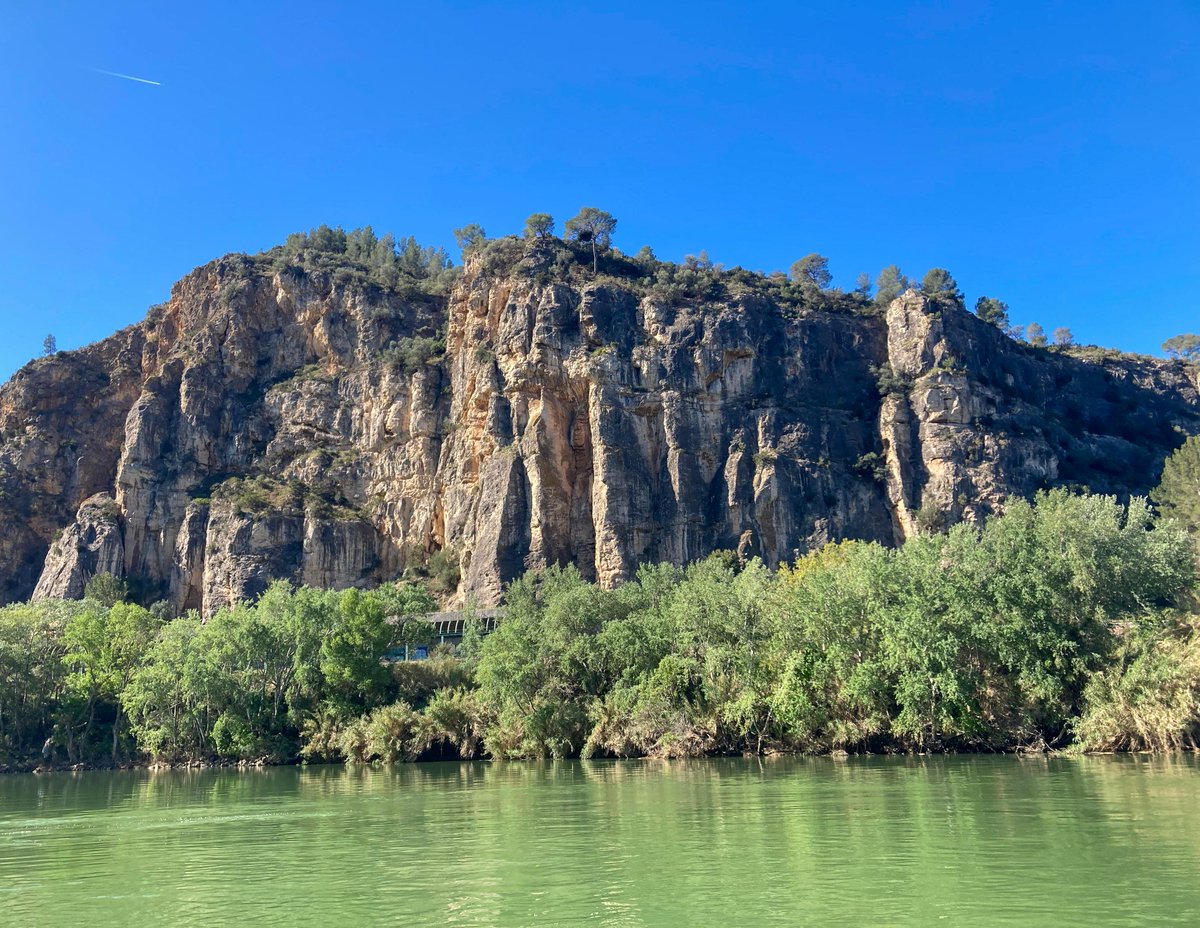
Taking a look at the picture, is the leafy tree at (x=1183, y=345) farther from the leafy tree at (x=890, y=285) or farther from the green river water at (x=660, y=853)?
the green river water at (x=660, y=853)

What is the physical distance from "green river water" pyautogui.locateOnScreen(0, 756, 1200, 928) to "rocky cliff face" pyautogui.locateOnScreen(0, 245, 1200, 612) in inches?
2087

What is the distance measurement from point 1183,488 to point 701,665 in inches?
1840

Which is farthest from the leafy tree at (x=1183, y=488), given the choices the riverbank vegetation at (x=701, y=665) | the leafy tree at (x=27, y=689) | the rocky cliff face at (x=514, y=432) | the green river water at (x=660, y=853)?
the leafy tree at (x=27, y=689)

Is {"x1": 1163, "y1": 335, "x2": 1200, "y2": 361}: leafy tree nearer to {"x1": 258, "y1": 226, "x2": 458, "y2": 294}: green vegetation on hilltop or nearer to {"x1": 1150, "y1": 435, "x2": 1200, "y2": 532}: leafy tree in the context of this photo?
{"x1": 1150, "y1": 435, "x2": 1200, "y2": 532}: leafy tree

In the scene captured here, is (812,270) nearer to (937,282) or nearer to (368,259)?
(937,282)

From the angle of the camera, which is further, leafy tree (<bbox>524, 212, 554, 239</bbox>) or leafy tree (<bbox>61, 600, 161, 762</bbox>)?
leafy tree (<bbox>524, 212, 554, 239</bbox>)

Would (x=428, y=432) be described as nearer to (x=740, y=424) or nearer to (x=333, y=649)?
(x=740, y=424)

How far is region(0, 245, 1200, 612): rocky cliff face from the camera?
85.5 m

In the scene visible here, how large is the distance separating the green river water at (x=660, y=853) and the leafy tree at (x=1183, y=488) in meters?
42.8

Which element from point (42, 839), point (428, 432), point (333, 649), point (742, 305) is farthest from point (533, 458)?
point (42, 839)

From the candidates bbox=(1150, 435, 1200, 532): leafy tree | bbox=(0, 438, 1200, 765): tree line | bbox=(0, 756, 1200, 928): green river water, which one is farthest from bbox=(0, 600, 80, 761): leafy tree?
bbox=(1150, 435, 1200, 532): leafy tree

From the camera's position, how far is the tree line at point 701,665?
3775 centimetres

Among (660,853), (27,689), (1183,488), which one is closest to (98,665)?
(27,689)

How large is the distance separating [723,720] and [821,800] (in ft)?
62.2
